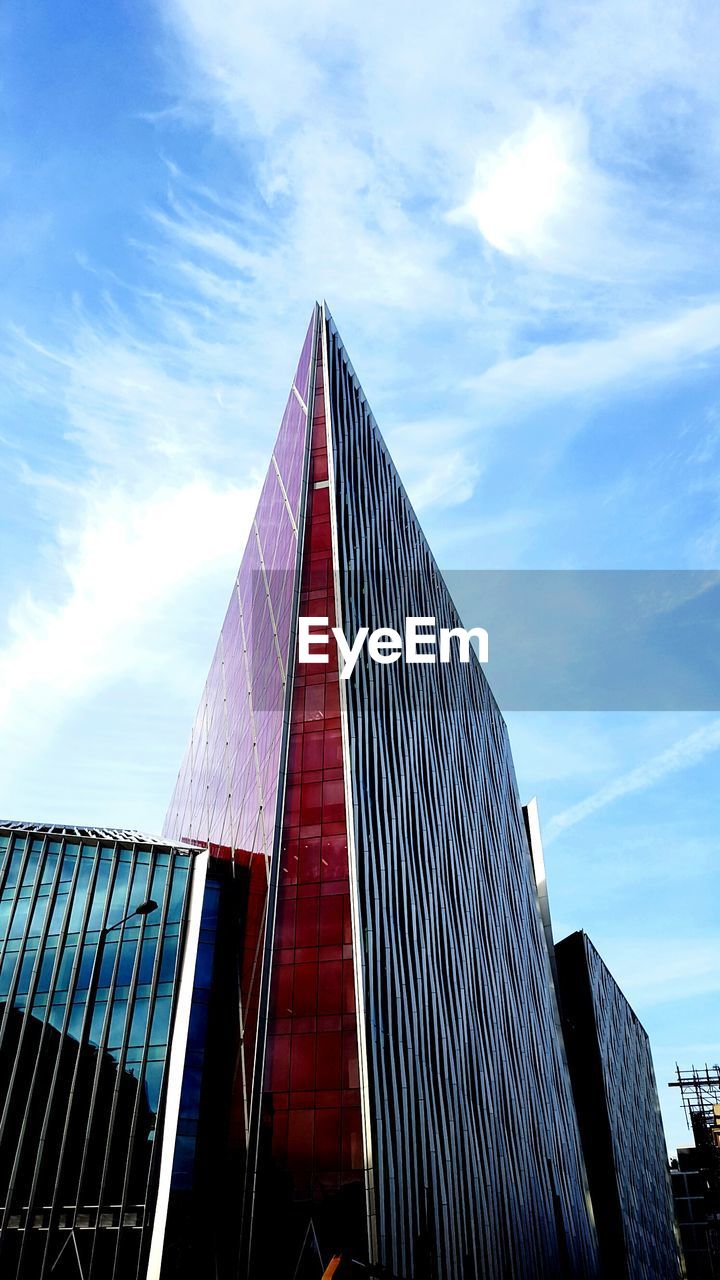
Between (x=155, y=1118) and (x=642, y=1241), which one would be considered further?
(x=642, y=1241)

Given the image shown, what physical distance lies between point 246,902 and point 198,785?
30100 millimetres

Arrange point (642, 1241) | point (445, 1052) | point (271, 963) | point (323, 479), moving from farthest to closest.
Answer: point (642, 1241) → point (323, 479) → point (445, 1052) → point (271, 963)

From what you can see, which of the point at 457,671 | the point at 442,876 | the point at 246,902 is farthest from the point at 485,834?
the point at 246,902

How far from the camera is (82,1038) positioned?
37656 mm

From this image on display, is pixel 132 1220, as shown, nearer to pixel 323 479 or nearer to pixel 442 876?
pixel 442 876

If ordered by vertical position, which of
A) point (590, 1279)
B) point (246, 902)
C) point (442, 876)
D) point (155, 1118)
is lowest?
point (590, 1279)

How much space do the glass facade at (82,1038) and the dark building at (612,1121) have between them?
5684cm

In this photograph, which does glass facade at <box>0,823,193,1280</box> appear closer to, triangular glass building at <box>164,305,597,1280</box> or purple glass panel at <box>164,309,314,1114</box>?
triangular glass building at <box>164,305,597,1280</box>

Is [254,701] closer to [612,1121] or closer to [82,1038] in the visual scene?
[82,1038]

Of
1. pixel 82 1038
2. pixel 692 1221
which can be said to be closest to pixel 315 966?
pixel 82 1038

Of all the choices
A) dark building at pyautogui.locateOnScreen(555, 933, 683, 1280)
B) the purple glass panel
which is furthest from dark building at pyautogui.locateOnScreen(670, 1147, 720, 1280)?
the purple glass panel

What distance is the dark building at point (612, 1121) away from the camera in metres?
78.6

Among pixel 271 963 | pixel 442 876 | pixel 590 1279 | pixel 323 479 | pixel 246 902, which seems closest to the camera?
pixel 271 963

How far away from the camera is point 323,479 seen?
1957 inches
